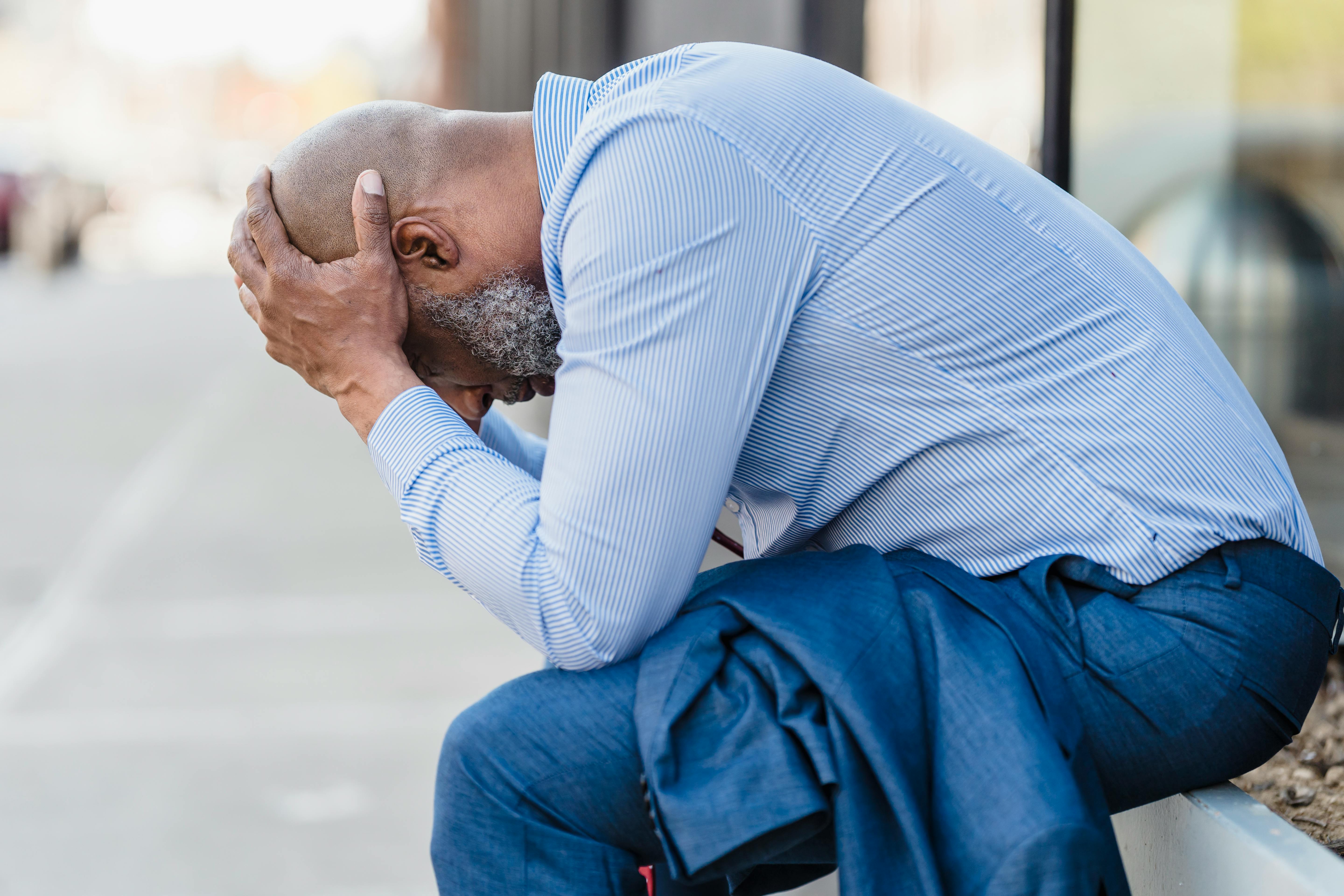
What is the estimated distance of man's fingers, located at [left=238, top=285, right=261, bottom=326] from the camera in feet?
5.46

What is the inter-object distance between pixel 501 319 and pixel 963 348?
0.62 metres

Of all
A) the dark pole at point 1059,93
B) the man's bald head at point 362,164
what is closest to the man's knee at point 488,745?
the man's bald head at point 362,164

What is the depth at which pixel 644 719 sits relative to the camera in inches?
49.9

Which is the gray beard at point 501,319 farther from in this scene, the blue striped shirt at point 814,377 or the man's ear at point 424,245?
the blue striped shirt at point 814,377

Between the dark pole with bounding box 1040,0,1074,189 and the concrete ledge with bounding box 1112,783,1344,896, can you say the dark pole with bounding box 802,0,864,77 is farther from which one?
the concrete ledge with bounding box 1112,783,1344,896

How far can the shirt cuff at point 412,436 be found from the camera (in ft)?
4.79

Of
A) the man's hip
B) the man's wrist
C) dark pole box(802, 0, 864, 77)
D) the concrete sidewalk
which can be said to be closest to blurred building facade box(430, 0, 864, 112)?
dark pole box(802, 0, 864, 77)

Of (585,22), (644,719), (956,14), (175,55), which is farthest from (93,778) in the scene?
(175,55)

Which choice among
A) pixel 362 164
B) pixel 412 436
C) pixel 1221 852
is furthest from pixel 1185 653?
pixel 362 164

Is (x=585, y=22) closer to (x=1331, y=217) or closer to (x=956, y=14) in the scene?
(x=956, y=14)

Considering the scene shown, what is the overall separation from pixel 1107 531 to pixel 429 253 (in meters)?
0.88

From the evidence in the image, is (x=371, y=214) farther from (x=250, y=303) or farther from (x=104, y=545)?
(x=104, y=545)

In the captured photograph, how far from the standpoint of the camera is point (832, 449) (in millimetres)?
1485

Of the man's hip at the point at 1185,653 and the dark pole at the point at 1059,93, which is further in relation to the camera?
the dark pole at the point at 1059,93
